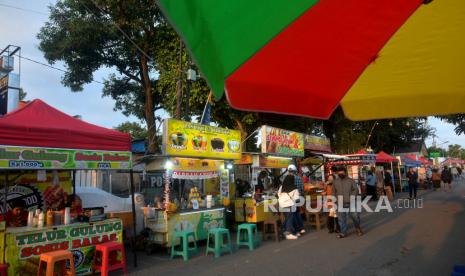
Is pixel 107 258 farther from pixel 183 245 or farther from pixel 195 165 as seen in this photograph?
pixel 195 165

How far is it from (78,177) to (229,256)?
332 inches

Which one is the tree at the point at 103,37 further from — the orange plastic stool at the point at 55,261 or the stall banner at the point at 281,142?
the orange plastic stool at the point at 55,261

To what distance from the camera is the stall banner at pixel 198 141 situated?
1006 cm

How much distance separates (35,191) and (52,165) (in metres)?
3.13

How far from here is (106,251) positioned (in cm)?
716

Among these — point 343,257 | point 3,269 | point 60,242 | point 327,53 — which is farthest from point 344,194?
point 327,53

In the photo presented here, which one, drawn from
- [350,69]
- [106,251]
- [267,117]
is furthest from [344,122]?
[350,69]

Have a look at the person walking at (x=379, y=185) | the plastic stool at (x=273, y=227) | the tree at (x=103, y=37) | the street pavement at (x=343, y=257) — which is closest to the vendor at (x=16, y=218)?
the street pavement at (x=343, y=257)

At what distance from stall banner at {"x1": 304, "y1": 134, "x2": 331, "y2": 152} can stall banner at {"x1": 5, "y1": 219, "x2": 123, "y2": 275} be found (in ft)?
43.0

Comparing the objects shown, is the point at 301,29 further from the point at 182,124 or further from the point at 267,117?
the point at 267,117

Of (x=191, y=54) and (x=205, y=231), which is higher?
(x=191, y=54)

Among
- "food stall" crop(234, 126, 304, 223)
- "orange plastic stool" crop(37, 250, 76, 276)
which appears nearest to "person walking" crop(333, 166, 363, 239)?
"food stall" crop(234, 126, 304, 223)

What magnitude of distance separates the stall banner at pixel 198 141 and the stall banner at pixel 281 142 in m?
2.00

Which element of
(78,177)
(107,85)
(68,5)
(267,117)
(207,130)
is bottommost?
(78,177)
